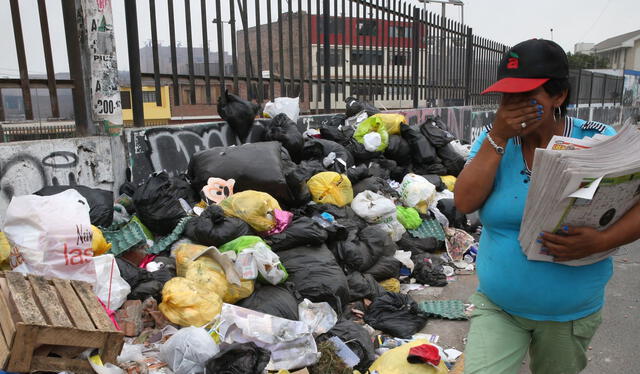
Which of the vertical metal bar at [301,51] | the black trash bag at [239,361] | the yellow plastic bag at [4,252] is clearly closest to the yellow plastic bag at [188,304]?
the black trash bag at [239,361]

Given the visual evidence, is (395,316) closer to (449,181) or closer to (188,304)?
(188,304)

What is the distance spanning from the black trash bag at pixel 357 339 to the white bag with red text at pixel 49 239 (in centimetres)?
154

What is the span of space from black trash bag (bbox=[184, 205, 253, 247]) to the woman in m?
2.23

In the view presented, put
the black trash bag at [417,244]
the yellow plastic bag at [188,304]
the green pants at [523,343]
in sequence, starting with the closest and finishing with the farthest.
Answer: the green pants at [523,343]
the yellow plastic bag at [188,304]
the black trash bag at [417,244]

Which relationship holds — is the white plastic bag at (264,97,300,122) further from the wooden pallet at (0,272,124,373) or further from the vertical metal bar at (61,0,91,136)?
the wooden pallet at (0,272,124,373)

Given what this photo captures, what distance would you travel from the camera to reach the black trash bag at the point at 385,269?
439cm

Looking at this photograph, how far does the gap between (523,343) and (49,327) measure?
6.34ft

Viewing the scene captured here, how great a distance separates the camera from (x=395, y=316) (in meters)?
3.76

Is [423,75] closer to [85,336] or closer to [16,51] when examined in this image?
[16,51]

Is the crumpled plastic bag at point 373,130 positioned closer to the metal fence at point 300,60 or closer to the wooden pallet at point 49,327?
the metal fence at point 300,60

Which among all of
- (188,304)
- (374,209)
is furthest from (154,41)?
(188,304)

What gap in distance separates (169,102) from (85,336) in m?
3.95

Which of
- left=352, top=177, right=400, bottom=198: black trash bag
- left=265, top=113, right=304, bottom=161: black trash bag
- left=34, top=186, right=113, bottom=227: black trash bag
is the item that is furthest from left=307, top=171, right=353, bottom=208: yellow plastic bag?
left=34, top=186, right=113, bottom=227: black trash bag

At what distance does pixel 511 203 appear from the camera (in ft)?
5.84
